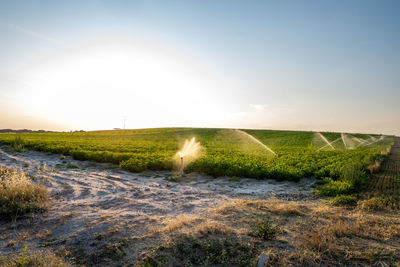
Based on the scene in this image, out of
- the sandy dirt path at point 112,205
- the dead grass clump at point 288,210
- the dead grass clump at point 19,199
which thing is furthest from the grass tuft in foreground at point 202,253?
the dead grass clump at point 19,199

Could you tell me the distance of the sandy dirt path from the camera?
478cm

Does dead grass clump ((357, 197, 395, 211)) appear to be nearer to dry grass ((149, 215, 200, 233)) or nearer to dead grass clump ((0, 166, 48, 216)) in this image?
dry grass ((149, 215, 200, 233))

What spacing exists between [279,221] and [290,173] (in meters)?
6.79

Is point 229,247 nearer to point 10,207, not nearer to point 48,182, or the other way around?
point 10,207

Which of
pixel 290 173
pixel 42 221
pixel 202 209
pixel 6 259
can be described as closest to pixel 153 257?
pixel 6 259

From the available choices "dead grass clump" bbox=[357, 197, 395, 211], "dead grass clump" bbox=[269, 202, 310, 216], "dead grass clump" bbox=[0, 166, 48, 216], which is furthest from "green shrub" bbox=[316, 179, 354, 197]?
"dead grass clump" bbox=[0, 166, 48, 216]

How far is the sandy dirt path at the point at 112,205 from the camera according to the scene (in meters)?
4.78

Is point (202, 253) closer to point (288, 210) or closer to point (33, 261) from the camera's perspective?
point (33, 261)

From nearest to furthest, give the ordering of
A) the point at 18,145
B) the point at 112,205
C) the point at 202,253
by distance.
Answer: the point at 202,253, the point at 112,205, the point at 18,145

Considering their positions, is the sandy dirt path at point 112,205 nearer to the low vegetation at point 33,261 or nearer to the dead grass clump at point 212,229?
the low vegetation at point 33,261

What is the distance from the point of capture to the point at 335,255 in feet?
14.0

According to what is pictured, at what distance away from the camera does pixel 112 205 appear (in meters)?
7.58

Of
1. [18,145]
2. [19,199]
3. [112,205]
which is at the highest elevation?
[18,145]

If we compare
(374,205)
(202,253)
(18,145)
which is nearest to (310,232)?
(202,253)
